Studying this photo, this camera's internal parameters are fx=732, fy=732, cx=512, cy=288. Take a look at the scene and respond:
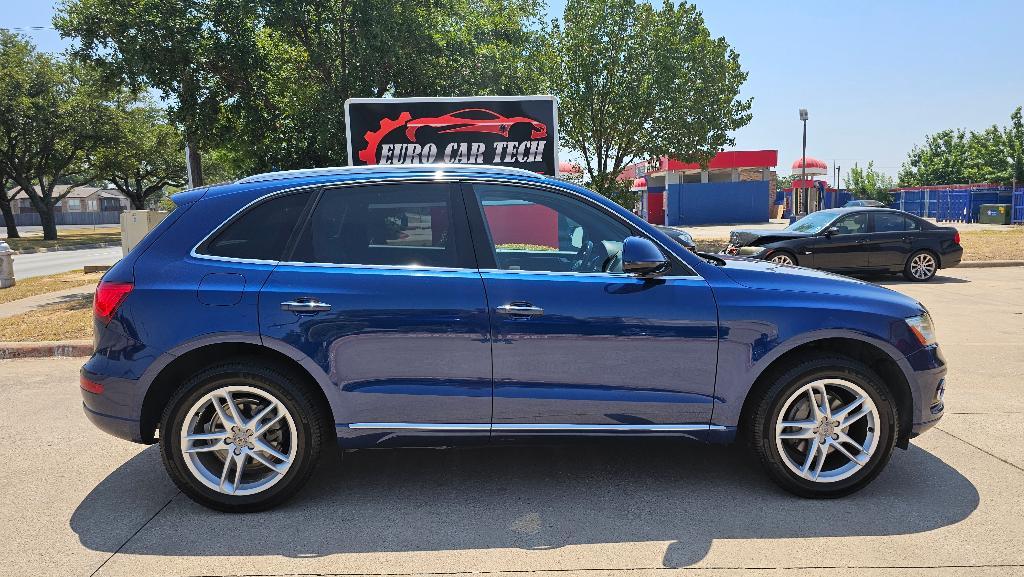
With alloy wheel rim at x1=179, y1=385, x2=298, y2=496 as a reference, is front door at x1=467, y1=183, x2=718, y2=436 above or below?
above

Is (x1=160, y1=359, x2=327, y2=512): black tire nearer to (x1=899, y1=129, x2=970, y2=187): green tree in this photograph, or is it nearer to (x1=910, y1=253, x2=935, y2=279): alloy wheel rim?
(x1=910, y1=253, x2=935, y2=279): alloy wheel rim

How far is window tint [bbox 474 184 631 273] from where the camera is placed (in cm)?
389

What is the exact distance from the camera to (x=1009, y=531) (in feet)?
11.3

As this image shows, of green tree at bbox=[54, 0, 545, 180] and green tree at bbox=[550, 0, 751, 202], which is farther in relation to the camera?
green tree at bbox=[550, 0, 751, 202]

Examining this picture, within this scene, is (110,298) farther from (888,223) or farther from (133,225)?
(888,223)

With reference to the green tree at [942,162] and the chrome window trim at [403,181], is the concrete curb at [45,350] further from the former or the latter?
the green tree at [942,162]

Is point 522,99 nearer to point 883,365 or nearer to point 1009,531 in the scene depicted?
point 883,365

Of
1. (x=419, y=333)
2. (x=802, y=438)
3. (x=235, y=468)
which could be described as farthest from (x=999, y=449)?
(x=235, y=468)

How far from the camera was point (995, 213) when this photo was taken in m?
36.5

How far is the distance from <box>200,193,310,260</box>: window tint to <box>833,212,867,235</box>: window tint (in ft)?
40.4

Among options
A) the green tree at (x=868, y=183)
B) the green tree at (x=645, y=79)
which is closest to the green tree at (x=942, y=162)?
the green tree at (x=868, y=183)

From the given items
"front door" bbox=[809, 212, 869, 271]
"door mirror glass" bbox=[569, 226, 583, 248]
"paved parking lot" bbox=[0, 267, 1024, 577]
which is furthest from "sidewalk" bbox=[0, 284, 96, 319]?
"front door" bbox=[809, 212, 869, 271]

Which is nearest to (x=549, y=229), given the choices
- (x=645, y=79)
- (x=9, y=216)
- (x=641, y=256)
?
(x=641, y=256)

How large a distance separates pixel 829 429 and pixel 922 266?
12.1 meters
